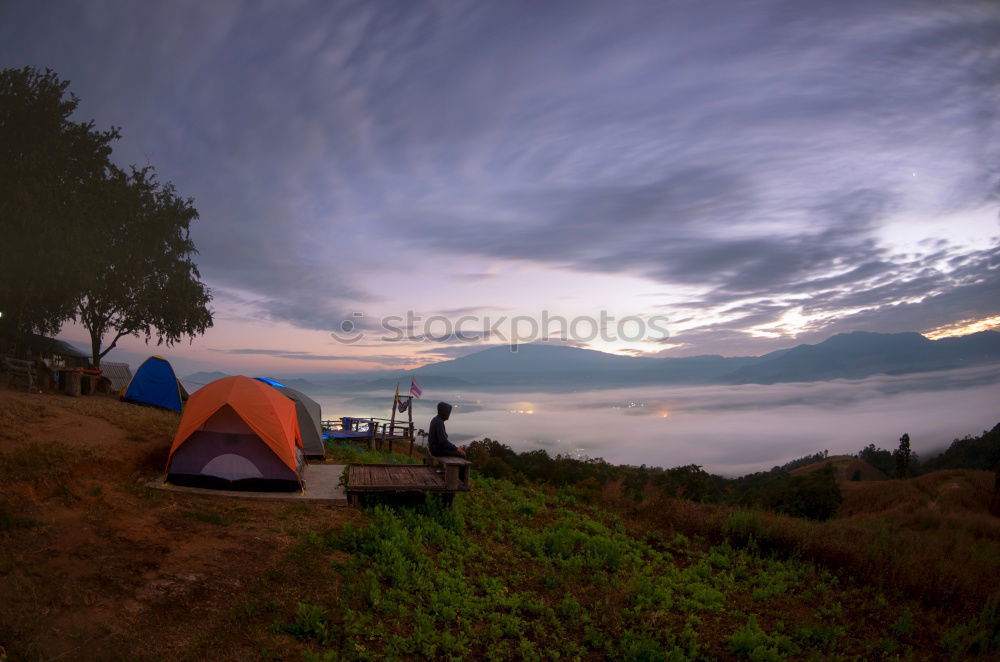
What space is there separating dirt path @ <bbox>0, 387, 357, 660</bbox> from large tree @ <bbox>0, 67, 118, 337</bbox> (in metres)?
17.4

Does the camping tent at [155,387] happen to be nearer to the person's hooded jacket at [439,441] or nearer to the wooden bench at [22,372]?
the wooden bench at [22,372]

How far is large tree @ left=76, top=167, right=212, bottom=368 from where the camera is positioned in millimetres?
28438

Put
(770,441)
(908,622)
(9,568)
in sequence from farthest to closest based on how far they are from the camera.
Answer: (770,441) < (908,622) < (9,568)

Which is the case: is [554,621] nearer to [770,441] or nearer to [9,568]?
[9,568]

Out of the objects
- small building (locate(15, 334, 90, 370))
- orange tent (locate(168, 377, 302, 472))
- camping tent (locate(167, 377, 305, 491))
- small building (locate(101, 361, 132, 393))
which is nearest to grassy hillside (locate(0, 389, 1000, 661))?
camping tent (locate(167, 377, 305, 491))

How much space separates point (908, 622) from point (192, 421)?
545 inches

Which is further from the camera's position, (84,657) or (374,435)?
(374,435)

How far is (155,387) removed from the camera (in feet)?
68.2

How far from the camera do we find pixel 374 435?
28.1 m

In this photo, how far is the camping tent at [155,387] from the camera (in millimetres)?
20688

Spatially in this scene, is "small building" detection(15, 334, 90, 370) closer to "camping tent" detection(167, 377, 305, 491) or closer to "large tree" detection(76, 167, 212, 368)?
"large tree" detection(76, 167, 212, 368)

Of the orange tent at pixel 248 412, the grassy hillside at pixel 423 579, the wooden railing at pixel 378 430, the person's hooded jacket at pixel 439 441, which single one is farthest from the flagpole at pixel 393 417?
the person's hooded jacket at pixel 439 441

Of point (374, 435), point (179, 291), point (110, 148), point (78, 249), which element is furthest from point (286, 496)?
point (110, 148)

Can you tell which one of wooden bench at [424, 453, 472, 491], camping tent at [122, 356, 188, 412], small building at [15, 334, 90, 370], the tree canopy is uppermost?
the tree canopy
